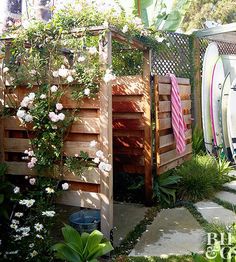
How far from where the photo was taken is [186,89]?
4770 mm

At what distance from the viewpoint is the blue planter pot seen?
9.26 ft

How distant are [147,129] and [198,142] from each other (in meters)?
2.19

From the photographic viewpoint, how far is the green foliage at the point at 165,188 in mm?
3988

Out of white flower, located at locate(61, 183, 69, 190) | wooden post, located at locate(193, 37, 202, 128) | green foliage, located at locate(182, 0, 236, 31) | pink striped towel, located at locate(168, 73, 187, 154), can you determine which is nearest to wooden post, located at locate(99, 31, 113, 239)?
white flower, located at locate(61, 183, 69, 190)

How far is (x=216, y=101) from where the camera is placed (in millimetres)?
5891

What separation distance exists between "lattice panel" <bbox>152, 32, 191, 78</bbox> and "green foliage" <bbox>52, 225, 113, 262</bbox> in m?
3.65

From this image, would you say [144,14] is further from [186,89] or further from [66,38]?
[66,38]

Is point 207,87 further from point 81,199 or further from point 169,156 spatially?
point 81,199

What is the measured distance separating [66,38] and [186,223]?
2.11 metres

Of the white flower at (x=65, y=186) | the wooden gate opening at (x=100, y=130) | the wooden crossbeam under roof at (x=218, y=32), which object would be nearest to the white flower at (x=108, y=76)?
the wooden gate opening at (x=100, y=130)

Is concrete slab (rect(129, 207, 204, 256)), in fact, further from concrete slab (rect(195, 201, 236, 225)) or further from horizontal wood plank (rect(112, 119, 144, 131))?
horizontal wood plank (rect(112, 119, 144, 131))

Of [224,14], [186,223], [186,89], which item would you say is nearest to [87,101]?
[186,223]

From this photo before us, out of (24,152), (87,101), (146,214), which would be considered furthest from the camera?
(146,214)

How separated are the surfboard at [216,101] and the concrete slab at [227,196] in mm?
1413
